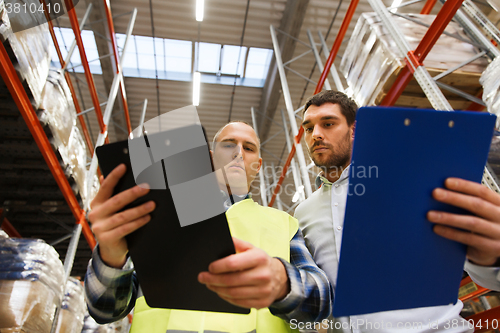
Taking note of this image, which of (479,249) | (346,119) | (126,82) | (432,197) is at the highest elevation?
(126,82)

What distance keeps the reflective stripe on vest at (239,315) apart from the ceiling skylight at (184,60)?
998 cm

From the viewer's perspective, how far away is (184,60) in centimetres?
1112

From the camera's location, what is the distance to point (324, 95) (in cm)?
253

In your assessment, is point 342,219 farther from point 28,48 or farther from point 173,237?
point 28,48

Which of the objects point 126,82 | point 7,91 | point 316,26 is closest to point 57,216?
point 7,91

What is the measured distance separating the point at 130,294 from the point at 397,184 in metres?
1.30

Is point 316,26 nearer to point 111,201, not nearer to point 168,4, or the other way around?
point 168,4

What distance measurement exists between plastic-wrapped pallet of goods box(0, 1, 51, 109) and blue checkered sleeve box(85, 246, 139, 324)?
3.28 m

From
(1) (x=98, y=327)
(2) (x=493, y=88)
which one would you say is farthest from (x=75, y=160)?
(2) (x=493, y=88)

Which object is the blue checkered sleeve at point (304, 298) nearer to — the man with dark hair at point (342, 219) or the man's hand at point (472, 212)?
the man with dark hair at point (342, 219)

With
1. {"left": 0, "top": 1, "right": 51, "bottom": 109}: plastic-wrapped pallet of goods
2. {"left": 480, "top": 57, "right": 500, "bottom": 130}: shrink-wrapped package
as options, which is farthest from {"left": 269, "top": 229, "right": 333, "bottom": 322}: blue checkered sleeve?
{"left": 0, "top": 1, "right": 51, "bottom": 109}: plastic-wrapped pallet of goods

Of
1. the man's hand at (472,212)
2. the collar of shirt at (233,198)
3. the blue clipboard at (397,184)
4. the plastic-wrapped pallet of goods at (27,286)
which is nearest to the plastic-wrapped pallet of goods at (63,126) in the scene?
the plastic-wrapped pallet of goods at (27,286)

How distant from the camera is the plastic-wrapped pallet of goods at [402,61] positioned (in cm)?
411

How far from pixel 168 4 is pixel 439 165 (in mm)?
10105
